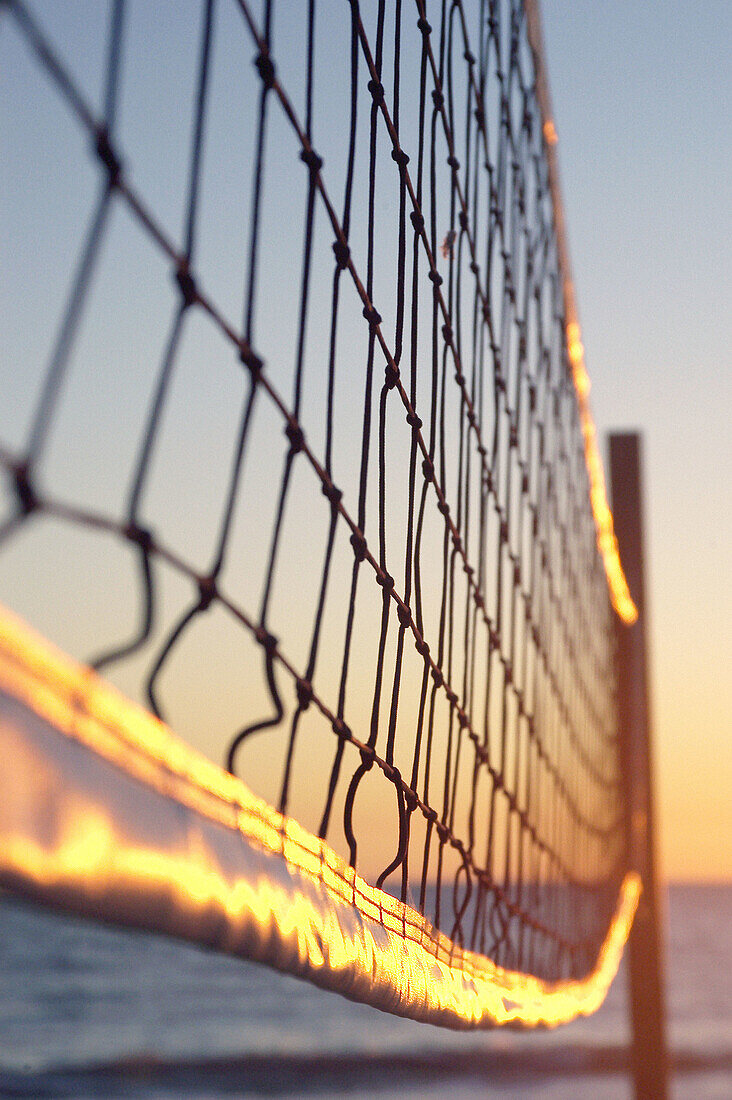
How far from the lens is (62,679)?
55cm

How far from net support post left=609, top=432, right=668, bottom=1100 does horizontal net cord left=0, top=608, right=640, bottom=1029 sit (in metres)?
3.63

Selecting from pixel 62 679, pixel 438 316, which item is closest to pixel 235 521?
pixel 62 679

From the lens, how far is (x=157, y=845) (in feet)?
2.23

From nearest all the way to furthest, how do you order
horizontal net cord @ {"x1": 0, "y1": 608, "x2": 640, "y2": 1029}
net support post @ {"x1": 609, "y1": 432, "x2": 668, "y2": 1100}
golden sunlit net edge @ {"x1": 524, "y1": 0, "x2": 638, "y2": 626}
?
horizontal net cord @ {"x1": 0, "y1": 608, "x2": 640, "y2": 1029} → golden sunlit net edge @ {"x1": 524, "y1": 0, "x2": 638, "y2": 626} → net support post @ {"x1": 609, "y1": 432, "x2": 668, "y2": 1100}

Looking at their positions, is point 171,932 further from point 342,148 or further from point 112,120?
point 342,148

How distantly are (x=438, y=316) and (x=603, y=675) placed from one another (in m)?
3.09

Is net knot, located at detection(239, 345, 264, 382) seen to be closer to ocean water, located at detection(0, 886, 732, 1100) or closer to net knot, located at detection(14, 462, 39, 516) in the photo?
net knot, located at detection(14, 462, 39, 516)

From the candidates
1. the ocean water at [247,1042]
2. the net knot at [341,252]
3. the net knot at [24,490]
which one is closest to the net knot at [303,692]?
the net knot at [341,252]

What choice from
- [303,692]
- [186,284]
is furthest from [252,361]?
[303,692]

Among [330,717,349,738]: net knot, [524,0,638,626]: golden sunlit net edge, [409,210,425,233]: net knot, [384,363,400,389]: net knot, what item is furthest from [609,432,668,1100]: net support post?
[330,717,349,738]: net knot

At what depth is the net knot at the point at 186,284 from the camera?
902 millimetres

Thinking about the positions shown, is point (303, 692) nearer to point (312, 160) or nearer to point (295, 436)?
point (295, 436)

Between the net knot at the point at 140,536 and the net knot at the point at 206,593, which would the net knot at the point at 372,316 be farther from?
the net knot at the point at 140,536

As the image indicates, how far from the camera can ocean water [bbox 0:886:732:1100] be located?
16906 millimetres
